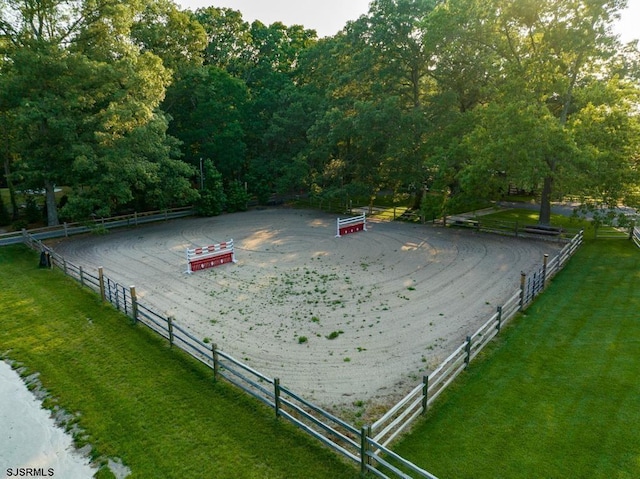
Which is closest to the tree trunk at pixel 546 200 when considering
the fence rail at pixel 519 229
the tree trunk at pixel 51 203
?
the fence rail at pixel 519 229

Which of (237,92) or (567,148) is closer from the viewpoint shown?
(567,148)

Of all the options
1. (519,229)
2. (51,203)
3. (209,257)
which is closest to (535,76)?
(519,229)

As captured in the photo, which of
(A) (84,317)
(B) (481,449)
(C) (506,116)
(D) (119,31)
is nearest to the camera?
(B) (481,449)

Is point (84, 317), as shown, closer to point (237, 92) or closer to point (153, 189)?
point (153, 189)

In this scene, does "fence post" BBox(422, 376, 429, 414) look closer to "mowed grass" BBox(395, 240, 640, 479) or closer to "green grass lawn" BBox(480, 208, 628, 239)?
"mowed grass" BBox(395, 240, 640, 479)

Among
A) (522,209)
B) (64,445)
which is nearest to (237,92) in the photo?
(522,209)

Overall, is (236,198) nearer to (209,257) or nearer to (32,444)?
(209,257)
